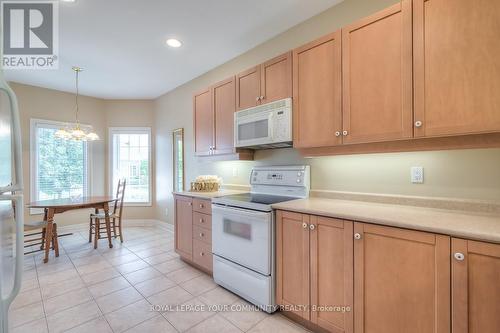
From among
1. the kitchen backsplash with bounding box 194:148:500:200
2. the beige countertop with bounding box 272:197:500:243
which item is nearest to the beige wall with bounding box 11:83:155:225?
the kitchen backsplash with bounding box 194:148:500:200

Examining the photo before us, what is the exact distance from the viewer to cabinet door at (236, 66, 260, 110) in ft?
8.11

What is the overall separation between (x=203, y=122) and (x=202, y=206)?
1139 millimetres

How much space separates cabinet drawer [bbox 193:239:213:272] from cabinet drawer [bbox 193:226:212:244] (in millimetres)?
45

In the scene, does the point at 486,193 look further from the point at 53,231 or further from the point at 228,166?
the point at 53,231

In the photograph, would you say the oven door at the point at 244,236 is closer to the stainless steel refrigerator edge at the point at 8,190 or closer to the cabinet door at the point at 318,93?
the cabinet door at the point at 318,93

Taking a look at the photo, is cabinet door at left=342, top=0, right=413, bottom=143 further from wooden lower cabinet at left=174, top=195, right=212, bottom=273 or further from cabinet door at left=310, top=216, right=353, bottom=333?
wooden lower cabinet at left=174, top=195, right=212, bottom=273

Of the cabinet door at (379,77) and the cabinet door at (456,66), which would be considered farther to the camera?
the cabinet door at (379,77)

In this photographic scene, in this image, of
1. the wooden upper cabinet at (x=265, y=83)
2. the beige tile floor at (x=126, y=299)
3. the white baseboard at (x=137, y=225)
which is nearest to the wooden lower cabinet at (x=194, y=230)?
the beige tile floor at (x=126, y=299)

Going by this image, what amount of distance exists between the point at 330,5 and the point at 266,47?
0.83 m

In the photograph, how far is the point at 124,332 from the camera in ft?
5.85

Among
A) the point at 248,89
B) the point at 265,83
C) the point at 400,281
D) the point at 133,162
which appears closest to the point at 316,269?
the point at 400,281

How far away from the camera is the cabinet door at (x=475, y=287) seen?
1077 millimetres

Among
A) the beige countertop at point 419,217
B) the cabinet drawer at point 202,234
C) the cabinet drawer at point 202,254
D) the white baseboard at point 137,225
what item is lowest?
the white baseboard at point 137,225

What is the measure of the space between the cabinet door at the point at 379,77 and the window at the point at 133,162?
429 centimetres
